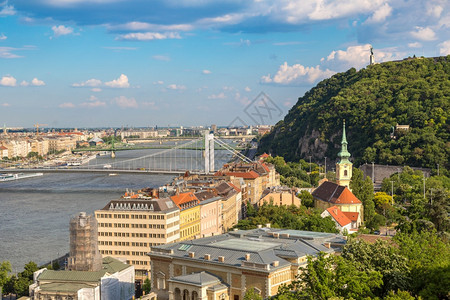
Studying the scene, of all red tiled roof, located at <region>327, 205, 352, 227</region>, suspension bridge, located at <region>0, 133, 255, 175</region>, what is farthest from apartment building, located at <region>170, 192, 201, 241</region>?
suspension bridge, located at <region>0, 133, 255, 175</region>

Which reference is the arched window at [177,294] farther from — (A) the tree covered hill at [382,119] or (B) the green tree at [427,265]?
(A) the tree covered hill at [382,119]

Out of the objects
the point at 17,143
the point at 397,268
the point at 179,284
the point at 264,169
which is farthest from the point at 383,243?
the point at 17,143

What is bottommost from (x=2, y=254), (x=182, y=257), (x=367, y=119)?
(x=2, y=254)

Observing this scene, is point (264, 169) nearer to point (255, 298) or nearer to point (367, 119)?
point (367, 119)

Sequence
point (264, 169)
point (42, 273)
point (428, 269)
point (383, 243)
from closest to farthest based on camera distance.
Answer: point (428, 269) < point (383, 243) < point (42, 273) < point (264, 169)

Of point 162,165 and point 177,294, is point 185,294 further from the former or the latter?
point 162,165

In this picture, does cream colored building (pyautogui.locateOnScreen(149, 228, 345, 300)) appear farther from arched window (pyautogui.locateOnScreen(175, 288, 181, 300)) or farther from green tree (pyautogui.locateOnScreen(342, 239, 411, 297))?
green tree (pyautogui.locateOnScreen(342, 239, 411, 297))

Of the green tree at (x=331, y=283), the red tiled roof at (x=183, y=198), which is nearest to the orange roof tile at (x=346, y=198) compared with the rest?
the red tiled roof at (x=183, y=198)
